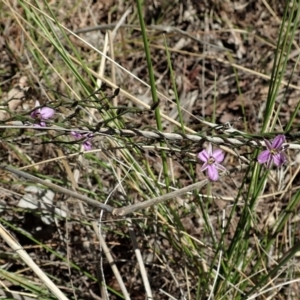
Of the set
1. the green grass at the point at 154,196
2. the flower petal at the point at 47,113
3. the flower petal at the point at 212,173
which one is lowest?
the green grass at the point at 154,196

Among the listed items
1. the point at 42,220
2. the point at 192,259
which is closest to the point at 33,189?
the point at 42,220

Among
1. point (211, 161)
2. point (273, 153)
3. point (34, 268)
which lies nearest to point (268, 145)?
point (273, 153)

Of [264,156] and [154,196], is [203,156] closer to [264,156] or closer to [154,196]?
[264,156]

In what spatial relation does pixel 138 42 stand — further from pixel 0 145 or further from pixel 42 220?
pixel 42 220

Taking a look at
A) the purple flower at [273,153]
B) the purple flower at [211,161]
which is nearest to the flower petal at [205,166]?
the purple flower at [211,161]

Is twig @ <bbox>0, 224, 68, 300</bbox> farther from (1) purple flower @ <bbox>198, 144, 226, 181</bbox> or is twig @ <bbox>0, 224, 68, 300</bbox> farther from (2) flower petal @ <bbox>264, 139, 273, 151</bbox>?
(2) flower petal @ <bbox>264, 139, 273, 151</bbox>

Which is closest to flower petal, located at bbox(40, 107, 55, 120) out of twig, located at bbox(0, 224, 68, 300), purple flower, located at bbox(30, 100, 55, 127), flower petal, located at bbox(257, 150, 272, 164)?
purple flower, located at bbox(30, 100, 55, 127)

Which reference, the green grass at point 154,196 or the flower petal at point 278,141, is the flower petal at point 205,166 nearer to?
the green grass at point 154,196

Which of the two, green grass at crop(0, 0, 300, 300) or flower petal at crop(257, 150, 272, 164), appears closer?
flower petal at crop(257, 150, 272, 164)
